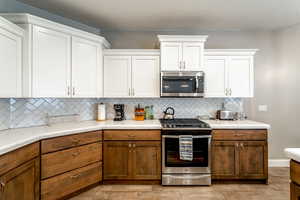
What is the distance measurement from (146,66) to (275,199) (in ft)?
8.64

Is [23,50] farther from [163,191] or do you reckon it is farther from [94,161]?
[163,191]

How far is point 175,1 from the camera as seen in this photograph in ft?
8.52

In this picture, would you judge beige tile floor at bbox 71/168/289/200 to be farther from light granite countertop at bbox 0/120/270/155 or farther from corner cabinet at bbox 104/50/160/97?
corner cabinet at bbox 104/50/160/97

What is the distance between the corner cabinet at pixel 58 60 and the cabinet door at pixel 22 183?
88 centimetres

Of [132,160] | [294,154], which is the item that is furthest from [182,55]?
[294,154]

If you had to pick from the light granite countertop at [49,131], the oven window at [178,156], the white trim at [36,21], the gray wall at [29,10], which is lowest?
the oven window at [178,156]

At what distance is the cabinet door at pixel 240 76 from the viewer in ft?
10.9

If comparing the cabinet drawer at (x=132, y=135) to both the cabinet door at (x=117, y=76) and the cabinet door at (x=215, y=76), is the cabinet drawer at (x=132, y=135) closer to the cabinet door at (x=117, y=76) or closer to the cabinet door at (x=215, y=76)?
the cabinet door at (x=117, y=76)

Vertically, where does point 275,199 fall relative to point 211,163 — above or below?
below

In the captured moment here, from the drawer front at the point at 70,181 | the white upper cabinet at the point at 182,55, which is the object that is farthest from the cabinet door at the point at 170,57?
the drawer front at the point at 70,181

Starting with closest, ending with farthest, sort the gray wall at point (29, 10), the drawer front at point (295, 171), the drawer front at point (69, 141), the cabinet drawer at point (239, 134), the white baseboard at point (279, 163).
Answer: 1. the drawer front at point (295, 171)
2. the drawer front at point (69, 141)
3. the gray wall at point (29, 10)
4. the cabinet drawer at point (239, 134)
5. the white baseboard at point (279, 163)

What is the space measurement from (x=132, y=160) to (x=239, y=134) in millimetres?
1640

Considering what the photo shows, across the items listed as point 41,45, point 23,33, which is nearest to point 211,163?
point 41,45

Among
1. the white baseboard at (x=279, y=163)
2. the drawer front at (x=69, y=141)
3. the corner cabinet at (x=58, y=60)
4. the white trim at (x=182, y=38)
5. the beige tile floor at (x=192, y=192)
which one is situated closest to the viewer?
the drawer front at (x=69, y=141)
